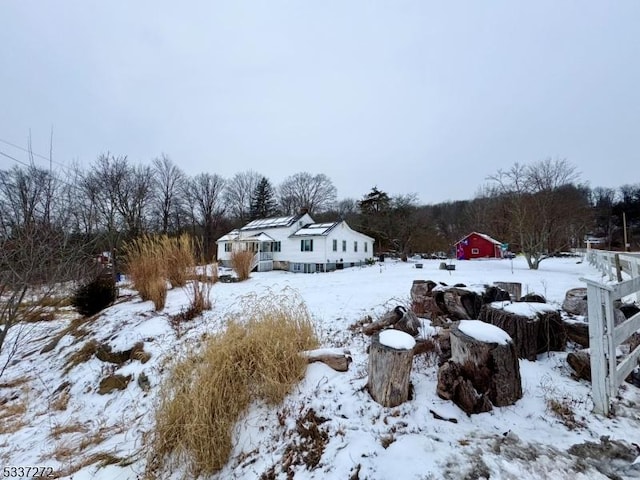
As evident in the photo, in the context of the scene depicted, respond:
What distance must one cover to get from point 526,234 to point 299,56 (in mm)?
15250

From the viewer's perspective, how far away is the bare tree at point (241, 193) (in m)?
36.8

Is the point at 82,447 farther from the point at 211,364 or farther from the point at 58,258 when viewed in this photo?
the point at 58,258

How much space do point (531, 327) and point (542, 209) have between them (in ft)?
41.6

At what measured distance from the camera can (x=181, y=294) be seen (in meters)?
7.90

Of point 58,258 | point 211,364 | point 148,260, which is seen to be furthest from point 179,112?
point 211,364

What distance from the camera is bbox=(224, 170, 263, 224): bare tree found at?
36750 millimetres

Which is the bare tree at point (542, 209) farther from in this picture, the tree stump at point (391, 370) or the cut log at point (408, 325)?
the tree stump at point (391, 370)

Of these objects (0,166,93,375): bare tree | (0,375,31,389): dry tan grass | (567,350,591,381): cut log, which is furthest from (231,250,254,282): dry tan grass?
(567,350,591,381): cut log

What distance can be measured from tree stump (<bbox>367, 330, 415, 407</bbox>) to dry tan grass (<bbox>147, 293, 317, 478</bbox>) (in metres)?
0.78

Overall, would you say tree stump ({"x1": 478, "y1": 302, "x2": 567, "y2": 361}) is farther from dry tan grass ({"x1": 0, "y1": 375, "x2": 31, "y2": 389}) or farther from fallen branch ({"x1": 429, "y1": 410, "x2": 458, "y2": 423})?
dry tan grass ({"x1": 0, "y1": 375, "x2": 31, "y2": 389})

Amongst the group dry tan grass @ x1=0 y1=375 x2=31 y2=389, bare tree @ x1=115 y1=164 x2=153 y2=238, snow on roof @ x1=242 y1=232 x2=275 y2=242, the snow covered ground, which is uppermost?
bare tree @ x1=115 y1=164 x2=153 y2=238

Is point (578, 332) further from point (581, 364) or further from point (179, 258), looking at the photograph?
point (179, 258)

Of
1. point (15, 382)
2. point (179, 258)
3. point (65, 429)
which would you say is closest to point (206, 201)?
point (179, 258)

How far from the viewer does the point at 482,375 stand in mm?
2297
